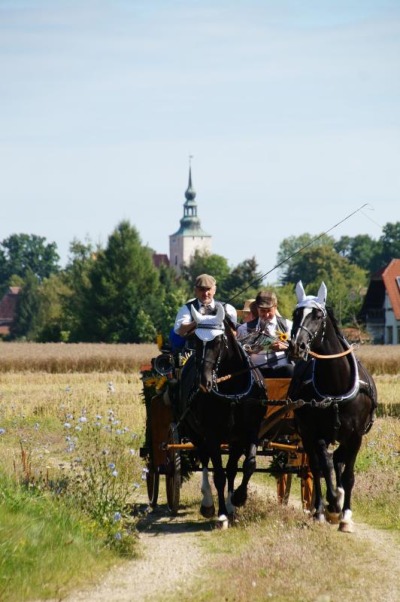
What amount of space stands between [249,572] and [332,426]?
2409mm

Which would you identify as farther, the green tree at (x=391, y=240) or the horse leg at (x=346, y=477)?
the green tree at (x=391, y=240)

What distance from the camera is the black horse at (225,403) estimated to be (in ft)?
37.1

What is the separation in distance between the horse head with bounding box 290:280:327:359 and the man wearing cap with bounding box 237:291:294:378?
0.88 metres

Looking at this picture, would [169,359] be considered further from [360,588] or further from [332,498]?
[360,588]

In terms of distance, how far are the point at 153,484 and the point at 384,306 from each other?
7386 cm

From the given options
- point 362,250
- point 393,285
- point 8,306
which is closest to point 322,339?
point 393,285

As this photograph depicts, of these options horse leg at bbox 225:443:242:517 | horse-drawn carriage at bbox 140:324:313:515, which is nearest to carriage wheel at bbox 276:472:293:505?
horse-drawn carriage at bbox 140:324:313:515

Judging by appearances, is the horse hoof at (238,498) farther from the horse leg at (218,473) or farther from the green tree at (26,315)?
the green tree at (26,315)

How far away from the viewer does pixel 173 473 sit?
12117 millimetres

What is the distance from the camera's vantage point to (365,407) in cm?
1141

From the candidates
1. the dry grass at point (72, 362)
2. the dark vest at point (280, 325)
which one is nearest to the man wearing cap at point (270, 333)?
the dark vest at point (280, 325)

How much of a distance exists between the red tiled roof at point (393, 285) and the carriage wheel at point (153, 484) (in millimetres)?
70150

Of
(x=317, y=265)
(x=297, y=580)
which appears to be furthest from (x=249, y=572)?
(x=317, y=265)

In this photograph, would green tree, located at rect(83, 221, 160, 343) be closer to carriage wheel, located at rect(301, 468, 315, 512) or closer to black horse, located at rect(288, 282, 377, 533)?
carriage wheel, located at rect(301, 468, 315, 512)
